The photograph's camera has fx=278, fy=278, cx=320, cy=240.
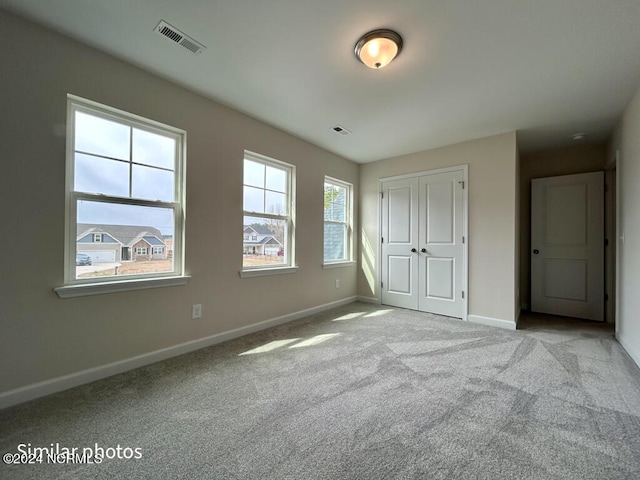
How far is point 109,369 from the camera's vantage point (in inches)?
86.5

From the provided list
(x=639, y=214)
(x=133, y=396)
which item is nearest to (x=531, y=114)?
(x=639, y=214)

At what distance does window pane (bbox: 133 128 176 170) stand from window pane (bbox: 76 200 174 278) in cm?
43

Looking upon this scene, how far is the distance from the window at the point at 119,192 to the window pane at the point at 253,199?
756mm

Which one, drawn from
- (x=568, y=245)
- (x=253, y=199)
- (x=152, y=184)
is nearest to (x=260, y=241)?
(x=253, y=199)

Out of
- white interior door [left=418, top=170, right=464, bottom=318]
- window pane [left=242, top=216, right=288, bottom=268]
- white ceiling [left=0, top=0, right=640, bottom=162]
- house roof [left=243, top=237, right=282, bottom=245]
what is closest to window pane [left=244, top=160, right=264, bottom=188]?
window pane [left=242, top=216, right=288, bottom=268]

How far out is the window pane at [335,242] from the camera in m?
4.50

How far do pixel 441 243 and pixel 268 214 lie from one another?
2.53 metres

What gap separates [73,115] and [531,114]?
4325mm

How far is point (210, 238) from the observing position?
9.41 ft

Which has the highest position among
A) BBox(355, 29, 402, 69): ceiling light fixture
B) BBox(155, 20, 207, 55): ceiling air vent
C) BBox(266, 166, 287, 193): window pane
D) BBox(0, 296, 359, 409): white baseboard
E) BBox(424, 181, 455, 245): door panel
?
BBox(155, 20, 207, 55): ceiling air vent

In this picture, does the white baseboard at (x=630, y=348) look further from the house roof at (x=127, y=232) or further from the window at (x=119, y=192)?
the house roof at (x=127, y=232)

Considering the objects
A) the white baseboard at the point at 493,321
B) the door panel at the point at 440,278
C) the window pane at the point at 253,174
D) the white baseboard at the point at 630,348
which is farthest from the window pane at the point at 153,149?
the white baseboard at the point at 630,348

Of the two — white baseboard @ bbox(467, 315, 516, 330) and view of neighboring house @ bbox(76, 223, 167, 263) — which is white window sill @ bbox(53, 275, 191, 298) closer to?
view of neighboring house @ bbox(76, 223, 167, 263)

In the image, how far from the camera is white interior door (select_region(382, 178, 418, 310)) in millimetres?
4383
